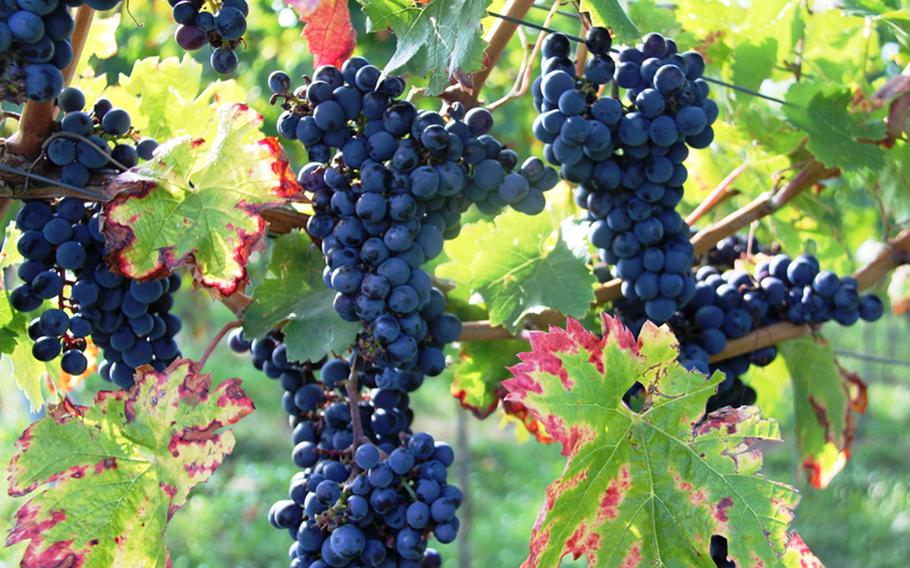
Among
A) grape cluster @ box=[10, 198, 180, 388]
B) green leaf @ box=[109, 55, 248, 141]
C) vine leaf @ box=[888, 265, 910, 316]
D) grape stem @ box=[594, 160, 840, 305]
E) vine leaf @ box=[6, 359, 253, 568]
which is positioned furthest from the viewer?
vine leaf @ box=[888, 265, 910, 316]

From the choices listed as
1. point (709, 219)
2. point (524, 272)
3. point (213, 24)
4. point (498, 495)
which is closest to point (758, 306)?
point (524, 272)

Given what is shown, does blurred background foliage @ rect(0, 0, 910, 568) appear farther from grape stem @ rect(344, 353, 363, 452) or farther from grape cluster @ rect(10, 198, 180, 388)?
grape stem @ rect(344, 353, 363, 452)

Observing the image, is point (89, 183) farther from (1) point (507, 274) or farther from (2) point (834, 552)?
(2) point (834, 552)

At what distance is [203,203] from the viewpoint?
1.03m

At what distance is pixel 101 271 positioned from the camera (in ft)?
3.56

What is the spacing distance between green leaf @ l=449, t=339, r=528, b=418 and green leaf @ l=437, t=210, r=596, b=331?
0.12 metres

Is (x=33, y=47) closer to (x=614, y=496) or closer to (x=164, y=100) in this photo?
(x=164, y=100)

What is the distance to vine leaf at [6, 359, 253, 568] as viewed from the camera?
0.96 meters

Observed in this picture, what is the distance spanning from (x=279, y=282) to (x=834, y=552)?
15.8ft

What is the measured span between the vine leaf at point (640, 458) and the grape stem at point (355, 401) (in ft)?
0.76

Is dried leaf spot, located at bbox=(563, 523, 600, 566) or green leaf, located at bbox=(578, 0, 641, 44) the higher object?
green leaf, located at bbox=(578, 0, 641, 44)

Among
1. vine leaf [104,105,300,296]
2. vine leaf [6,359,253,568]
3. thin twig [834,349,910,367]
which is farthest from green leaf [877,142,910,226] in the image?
vine leaf [6,359,253,568]

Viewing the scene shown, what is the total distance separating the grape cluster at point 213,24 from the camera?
0.97m

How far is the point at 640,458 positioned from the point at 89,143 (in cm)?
71
